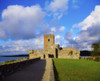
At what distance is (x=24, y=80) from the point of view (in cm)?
729

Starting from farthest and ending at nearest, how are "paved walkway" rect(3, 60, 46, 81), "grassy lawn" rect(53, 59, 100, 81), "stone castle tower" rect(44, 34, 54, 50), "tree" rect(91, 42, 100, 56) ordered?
"stone castle tower" rect(44, 34, 54, 50)
"tree" rect(91, 42, 100, 56)
"grassy lawn" rect(53, 59, 100, 81)
"paved walkway" rect(3, 60, 46, 81)

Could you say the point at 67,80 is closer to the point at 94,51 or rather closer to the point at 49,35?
the point at 94,51

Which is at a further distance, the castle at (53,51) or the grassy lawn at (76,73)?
the castle at (53,51)

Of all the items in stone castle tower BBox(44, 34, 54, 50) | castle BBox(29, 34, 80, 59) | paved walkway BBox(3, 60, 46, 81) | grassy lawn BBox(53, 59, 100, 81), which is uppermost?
stone castle tower BBox(44, 34, 54, 50)

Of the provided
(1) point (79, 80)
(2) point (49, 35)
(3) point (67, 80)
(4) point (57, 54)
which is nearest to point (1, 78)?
(3) point (67, 80)

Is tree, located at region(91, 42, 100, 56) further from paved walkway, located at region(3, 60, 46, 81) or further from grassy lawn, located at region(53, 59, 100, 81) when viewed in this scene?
paved walkway, located at region(3, 60, 46, 81)

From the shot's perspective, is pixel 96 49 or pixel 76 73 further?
pixel 96 49

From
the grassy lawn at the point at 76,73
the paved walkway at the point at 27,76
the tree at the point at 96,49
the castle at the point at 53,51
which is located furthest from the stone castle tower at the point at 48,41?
the paved walkway at the point at 27,76

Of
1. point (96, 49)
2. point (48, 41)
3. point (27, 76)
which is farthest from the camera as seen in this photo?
point (48, 41)

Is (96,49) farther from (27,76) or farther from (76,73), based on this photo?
(27,76)

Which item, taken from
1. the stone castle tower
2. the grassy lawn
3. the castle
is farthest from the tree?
the grassy lawn

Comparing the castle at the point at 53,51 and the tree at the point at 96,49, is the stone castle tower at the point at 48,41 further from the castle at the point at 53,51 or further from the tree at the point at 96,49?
the tree at the point at 96,49

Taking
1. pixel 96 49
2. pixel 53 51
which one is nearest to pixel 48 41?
pixel 53 51

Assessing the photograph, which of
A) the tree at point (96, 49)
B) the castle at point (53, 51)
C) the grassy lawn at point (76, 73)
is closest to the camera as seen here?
the grassy lawn at point (76, 73)
